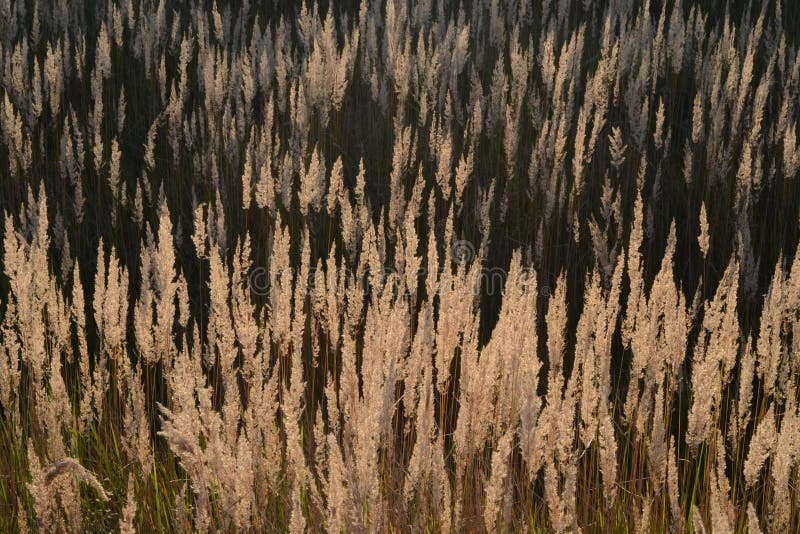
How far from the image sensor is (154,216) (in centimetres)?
384

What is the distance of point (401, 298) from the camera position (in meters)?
2.19

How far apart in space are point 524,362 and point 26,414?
1.64 meters

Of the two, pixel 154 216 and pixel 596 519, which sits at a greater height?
pixel 154 216

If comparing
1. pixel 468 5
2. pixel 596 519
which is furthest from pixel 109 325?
pixel 468 5

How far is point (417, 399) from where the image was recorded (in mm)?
2148

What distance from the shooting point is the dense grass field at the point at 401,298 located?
1.72m

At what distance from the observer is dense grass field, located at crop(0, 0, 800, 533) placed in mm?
1724

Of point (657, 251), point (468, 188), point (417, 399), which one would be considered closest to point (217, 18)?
point (468, 188)

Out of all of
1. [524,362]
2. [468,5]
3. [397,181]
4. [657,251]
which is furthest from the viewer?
[468,5]

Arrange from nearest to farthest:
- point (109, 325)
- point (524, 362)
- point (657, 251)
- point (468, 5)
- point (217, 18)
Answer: point (524, 362) → point (109, 325) → point (657, 251) → point (217, 18) → point (468, 5)

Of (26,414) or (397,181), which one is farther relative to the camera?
(397,181)

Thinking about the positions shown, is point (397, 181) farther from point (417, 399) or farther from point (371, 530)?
point (371, 530)

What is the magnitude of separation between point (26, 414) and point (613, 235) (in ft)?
8.36

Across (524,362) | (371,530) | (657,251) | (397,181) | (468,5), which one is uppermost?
(468,5)
